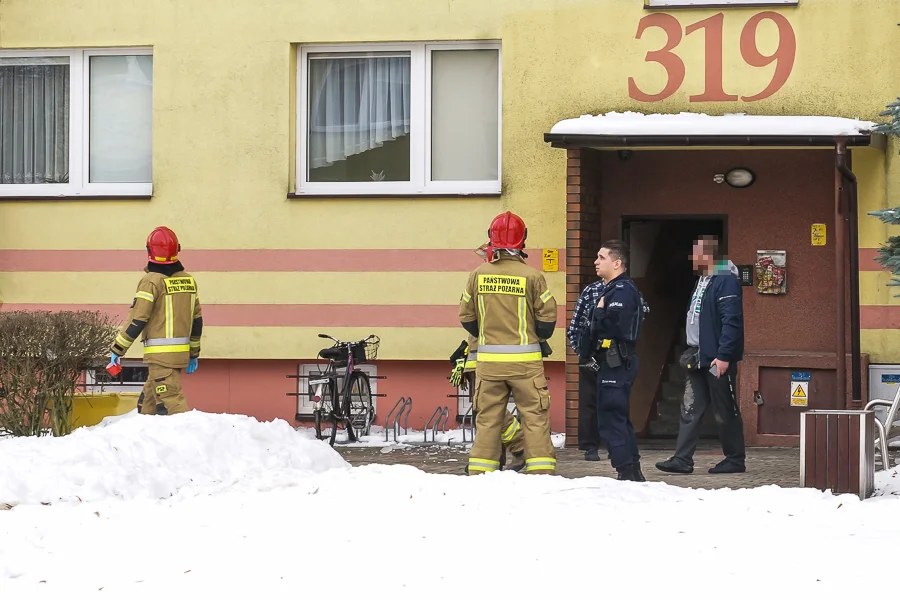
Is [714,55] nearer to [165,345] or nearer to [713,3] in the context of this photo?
[713,3]

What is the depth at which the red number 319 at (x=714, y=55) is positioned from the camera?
1277 cm

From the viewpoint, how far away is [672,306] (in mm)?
15484

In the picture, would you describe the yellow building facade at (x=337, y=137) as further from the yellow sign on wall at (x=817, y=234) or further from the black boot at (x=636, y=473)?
the black boot at (x=636, y=473)

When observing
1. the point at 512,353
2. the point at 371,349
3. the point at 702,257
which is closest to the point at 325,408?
the point at 371,349

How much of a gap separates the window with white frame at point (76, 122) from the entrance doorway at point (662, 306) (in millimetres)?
5255

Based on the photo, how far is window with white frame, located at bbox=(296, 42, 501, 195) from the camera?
44.4 feet

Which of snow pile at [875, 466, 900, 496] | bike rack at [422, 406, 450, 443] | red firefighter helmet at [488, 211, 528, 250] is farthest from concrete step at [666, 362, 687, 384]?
red firefighter helmet at [488, 211, 528, 250]

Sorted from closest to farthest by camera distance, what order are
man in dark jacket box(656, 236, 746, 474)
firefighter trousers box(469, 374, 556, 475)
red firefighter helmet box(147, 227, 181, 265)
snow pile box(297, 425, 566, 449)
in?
1. firefighter trousers box(469, 374, 556, 475)
2. man in dark jacket box(656, 236, 746, 474)
3. red firefighter helmet box(147, 227, 181, 265)
4. snow pile box(297, 425, 566, 449)

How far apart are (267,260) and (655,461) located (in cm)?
458

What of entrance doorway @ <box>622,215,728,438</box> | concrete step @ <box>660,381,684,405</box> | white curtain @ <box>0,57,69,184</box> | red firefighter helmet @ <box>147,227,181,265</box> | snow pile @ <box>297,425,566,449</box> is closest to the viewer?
red firefighter helmet @ <box>147,227,181,265</box>

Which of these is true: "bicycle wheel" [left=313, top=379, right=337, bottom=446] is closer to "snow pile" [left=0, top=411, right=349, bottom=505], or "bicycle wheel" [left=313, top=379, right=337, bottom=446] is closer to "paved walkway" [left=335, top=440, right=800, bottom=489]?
"paved walkway" [left=335, top=440, right=800, bottom=489]

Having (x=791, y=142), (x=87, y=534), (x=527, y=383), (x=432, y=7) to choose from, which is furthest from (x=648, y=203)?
(x=87, y=534)

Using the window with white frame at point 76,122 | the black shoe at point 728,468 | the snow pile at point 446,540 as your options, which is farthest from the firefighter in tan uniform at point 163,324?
the black shoe at point 728,468

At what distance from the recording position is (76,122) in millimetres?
14156
